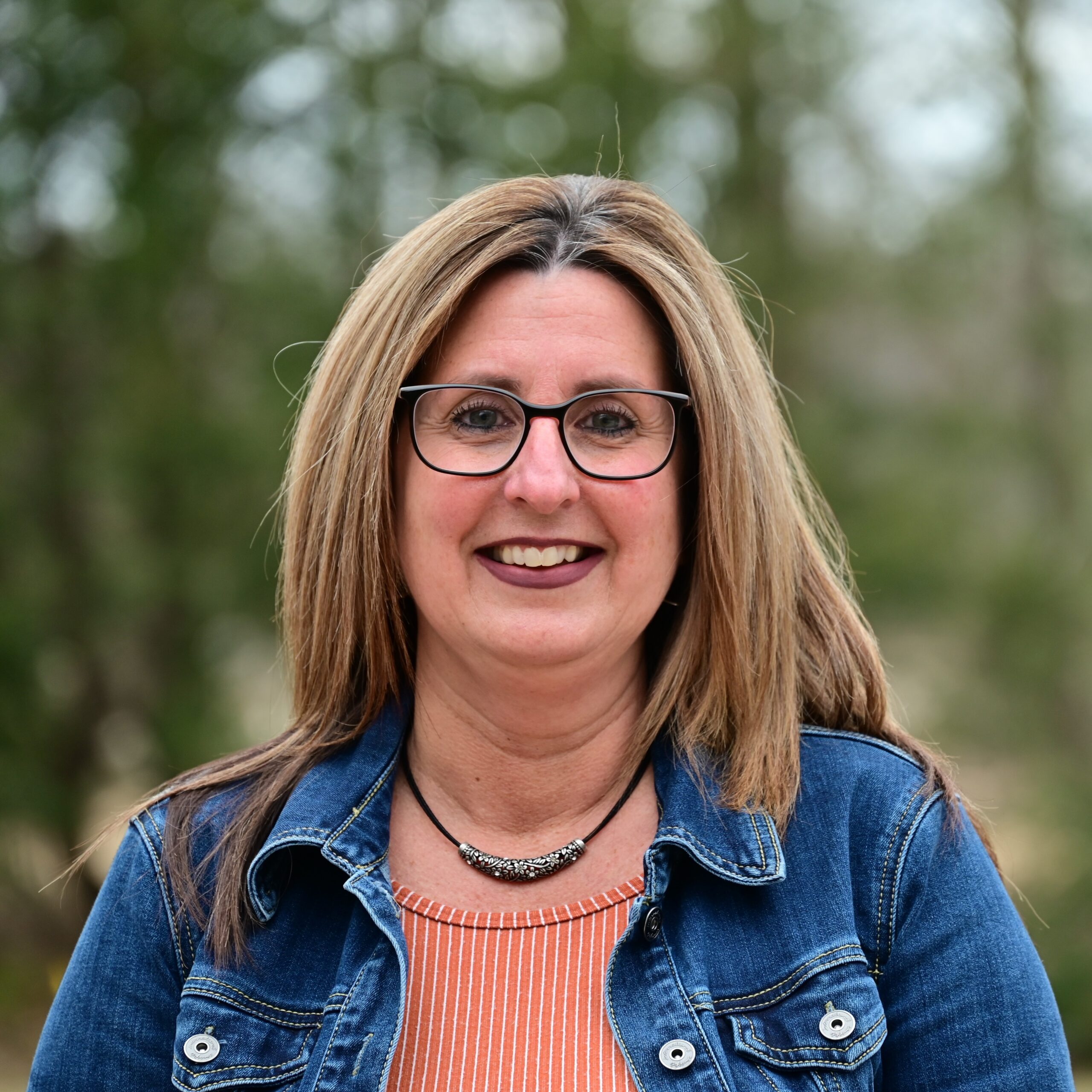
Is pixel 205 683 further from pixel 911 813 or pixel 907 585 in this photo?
pixel 911 813

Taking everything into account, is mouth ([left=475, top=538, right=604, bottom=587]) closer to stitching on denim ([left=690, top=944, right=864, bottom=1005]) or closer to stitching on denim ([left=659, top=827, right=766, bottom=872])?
stitching on denim ([left=659, top=827, right=766, bottom=872])

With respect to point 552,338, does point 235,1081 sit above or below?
below

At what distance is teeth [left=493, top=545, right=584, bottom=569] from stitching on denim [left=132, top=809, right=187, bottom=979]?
58 centimetres

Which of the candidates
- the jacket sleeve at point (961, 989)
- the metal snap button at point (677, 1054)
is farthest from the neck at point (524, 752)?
the jacket sleeve at point (961, 989)

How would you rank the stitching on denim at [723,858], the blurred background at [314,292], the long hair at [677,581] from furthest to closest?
the blurred background at [314,292] < the long hair at [677,581] < the stitching on denim at [723,858]

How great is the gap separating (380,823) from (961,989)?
0.75 m

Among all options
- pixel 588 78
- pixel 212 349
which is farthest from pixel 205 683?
pixel 588 78

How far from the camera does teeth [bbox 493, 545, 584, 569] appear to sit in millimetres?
1562

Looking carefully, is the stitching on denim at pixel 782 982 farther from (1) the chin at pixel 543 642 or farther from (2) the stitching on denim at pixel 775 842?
(1) the chin at pixel 543 642

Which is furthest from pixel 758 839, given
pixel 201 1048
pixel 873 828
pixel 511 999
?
pixel 201 1048

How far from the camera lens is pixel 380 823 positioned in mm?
1654

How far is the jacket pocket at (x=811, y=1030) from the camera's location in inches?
56.1

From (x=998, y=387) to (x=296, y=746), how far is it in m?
5.90

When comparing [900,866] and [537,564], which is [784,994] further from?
[537,564]
